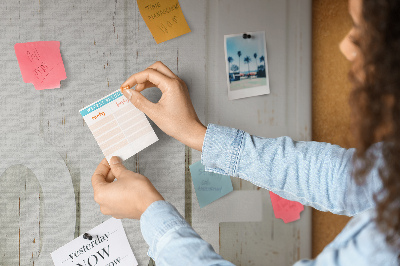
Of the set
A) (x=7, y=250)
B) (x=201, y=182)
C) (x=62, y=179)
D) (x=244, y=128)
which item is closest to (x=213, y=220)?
(x=201, y=182)

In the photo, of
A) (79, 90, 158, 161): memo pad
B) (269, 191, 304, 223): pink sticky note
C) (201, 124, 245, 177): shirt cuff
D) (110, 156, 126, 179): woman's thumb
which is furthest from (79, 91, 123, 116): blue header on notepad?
(269, 191, 304, 223): pink sticky note

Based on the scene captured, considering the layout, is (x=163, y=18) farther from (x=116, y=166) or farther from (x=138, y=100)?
(x=116, y=166)

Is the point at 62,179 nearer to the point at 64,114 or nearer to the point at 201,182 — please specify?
the point at 64,114

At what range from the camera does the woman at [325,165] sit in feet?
1.41

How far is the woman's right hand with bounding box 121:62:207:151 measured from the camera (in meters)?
0.73

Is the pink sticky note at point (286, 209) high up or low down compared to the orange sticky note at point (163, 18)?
down

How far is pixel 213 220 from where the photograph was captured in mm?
852

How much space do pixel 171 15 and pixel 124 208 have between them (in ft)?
1.45

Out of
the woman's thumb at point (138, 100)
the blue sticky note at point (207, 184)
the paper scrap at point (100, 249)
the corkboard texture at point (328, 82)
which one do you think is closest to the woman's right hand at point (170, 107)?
the woman's thumb at point (138, 100)

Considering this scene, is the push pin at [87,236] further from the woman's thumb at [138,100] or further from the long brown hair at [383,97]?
the long brown hair at [383,97]

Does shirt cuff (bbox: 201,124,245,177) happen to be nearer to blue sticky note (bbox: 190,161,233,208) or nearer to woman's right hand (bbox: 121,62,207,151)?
woman's right hand (bbox: 121,62,207,151)

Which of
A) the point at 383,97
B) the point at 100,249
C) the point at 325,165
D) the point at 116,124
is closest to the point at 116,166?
the point at 116,124

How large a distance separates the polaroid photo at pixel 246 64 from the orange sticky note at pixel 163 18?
12cm

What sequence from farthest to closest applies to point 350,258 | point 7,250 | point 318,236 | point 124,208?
point 318,236 < point 7,250 < point 124,208 < point 350,258
